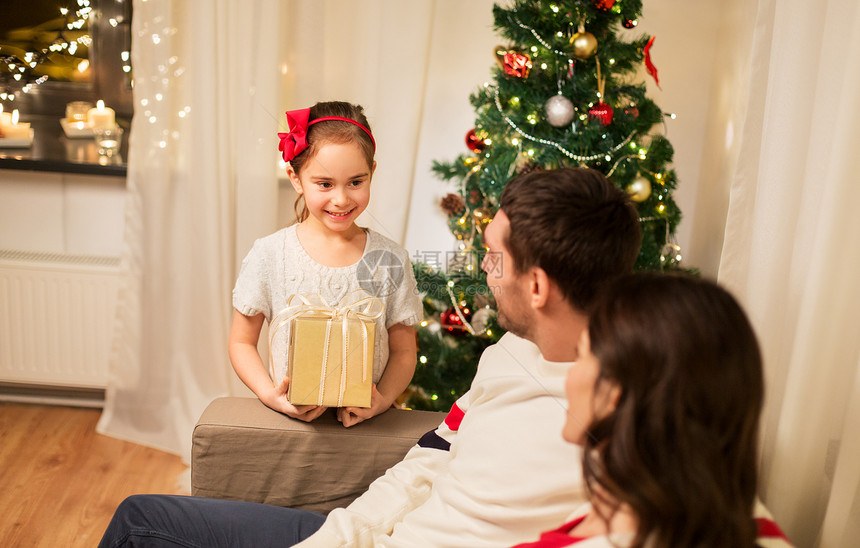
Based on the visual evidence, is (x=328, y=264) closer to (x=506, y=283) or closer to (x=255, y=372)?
(x=255, y=372)

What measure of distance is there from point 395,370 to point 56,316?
1.56m

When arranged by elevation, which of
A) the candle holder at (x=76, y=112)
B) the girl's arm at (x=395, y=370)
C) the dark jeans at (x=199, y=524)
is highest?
the candle holder at (x=76, y=112)

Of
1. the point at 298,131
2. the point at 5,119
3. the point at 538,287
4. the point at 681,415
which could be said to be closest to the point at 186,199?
the point at 5,119

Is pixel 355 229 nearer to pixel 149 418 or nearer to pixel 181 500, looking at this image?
pixel 181 500

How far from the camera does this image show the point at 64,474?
2.32 m

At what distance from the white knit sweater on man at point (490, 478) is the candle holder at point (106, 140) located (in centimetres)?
180

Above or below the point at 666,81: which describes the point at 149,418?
below

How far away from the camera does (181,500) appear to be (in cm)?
136

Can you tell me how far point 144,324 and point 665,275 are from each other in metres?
2.16

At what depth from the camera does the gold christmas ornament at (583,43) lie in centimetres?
188

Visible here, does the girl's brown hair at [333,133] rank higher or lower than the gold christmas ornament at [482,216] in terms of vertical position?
higher

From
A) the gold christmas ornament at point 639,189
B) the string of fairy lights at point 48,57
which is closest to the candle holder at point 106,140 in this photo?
the string of fairy lights at point 48,57

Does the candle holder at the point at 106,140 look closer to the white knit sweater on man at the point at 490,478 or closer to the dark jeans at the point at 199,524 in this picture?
the dark jeans at the point at 199,524

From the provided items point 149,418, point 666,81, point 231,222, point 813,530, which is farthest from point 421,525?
point 666,81
